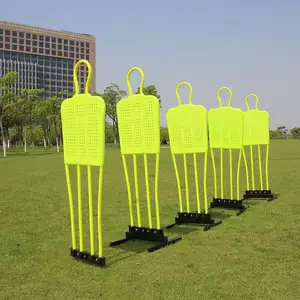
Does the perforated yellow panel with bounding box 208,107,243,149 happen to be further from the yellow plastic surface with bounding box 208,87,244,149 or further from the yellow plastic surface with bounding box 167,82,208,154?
Result: the yellow plastic surface with bounding box 167,82,208,154

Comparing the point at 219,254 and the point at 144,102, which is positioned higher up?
the point at 144,102

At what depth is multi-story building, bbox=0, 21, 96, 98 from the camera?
126 m

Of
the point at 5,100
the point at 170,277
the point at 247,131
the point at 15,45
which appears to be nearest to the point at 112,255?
the point at 170,277

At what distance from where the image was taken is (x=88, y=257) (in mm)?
4977

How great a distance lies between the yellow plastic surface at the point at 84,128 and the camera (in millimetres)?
4656

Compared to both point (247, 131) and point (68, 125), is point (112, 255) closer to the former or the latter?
point (68, 125)

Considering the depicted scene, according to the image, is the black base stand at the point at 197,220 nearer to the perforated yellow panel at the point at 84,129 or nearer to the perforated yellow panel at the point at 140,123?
the perforated yellow panel at the point at 140,123

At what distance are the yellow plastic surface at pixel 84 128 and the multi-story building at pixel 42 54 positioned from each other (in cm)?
12432

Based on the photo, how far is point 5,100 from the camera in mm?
37094

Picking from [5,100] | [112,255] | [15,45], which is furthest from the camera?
[15,45]

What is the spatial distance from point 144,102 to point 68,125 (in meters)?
1.19

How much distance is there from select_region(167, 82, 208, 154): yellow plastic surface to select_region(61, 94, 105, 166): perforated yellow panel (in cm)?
265

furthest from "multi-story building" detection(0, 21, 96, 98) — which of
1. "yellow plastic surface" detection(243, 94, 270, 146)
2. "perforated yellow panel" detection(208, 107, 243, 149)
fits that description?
"perforated yellow panel" detection(208, 107, 243, 149)

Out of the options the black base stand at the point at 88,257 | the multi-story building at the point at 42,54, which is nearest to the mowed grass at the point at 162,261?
the black base stand at the point at 88,257
